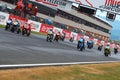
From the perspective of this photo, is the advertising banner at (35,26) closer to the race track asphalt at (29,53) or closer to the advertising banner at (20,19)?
the advertising banner at (20,19)

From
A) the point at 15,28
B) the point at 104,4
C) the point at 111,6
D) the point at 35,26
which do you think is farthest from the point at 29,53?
the point at 35,26

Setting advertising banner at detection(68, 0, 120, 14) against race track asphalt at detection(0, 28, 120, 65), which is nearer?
race track asphalt at detection(0, 28, 120, 65)

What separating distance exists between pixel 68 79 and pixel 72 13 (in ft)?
257

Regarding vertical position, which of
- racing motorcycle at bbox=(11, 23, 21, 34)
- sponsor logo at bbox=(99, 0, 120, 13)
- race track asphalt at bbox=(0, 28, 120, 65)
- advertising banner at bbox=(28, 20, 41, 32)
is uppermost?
sponsor logo at bbox=(99, 0, 120, 13)

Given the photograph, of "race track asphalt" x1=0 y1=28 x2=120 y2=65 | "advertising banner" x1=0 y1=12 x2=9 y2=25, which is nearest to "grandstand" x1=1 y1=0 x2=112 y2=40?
"advertising banner" x1=0 y1=12 x2=9 y2=25

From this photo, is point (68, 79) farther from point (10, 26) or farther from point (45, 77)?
A: point (10, 26)

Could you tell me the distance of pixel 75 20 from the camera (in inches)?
3509

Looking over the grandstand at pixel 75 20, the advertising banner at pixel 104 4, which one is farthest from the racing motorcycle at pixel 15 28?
the grandstand at pixel 75 20

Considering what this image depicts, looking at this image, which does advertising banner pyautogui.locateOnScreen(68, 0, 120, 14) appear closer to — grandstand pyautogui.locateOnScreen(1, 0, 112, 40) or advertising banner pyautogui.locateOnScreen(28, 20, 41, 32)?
advertising banner pyautogui.locateOnScreen(28, 20, 41, 32)

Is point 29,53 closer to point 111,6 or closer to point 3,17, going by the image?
point 3,17

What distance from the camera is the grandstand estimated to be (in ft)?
236

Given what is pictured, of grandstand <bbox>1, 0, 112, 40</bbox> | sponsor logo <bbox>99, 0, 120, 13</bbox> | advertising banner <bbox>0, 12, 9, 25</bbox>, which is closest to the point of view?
advertising banner <bbox>0, 12, 9, 25</bbox>

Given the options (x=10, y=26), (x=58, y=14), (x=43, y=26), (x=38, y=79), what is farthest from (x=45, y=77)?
(x=58, y=14)

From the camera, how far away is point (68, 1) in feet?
119
